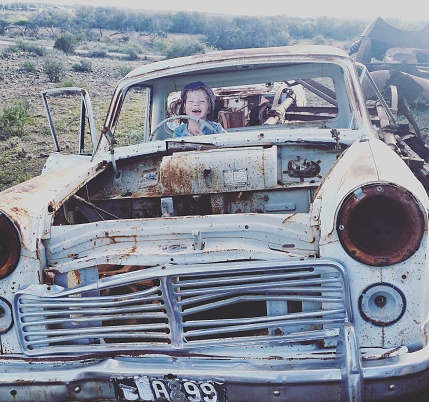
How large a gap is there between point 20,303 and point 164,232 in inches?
26.0

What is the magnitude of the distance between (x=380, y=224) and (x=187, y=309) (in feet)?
2.73

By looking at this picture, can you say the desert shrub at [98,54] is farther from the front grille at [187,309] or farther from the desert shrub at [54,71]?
the front grille at [187,309]

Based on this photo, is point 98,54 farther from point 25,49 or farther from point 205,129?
point 205,129

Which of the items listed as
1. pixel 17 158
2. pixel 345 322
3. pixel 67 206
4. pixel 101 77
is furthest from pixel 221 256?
pixel 101 77

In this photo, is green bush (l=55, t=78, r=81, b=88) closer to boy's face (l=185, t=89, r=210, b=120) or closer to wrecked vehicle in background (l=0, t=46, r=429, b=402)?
boy's face (l=185, t=89, r=210, b=120)

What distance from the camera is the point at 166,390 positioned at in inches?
94.0

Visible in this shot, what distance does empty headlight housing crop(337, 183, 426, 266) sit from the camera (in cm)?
234

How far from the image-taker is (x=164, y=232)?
104 inches

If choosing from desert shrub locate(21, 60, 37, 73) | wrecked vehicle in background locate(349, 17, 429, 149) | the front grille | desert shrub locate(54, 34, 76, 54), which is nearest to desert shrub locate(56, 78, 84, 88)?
desert shrub locate(21, 60, 37, 73)

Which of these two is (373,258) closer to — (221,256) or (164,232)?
(221,256)

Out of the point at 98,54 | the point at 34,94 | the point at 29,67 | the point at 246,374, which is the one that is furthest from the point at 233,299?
the point at 98,54

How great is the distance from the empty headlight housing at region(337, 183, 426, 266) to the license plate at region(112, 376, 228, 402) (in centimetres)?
75

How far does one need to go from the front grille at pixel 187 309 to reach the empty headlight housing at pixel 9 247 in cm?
13

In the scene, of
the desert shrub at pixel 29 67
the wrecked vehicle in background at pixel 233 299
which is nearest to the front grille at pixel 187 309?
the wrecked vehicle in background at pixel 233 299
